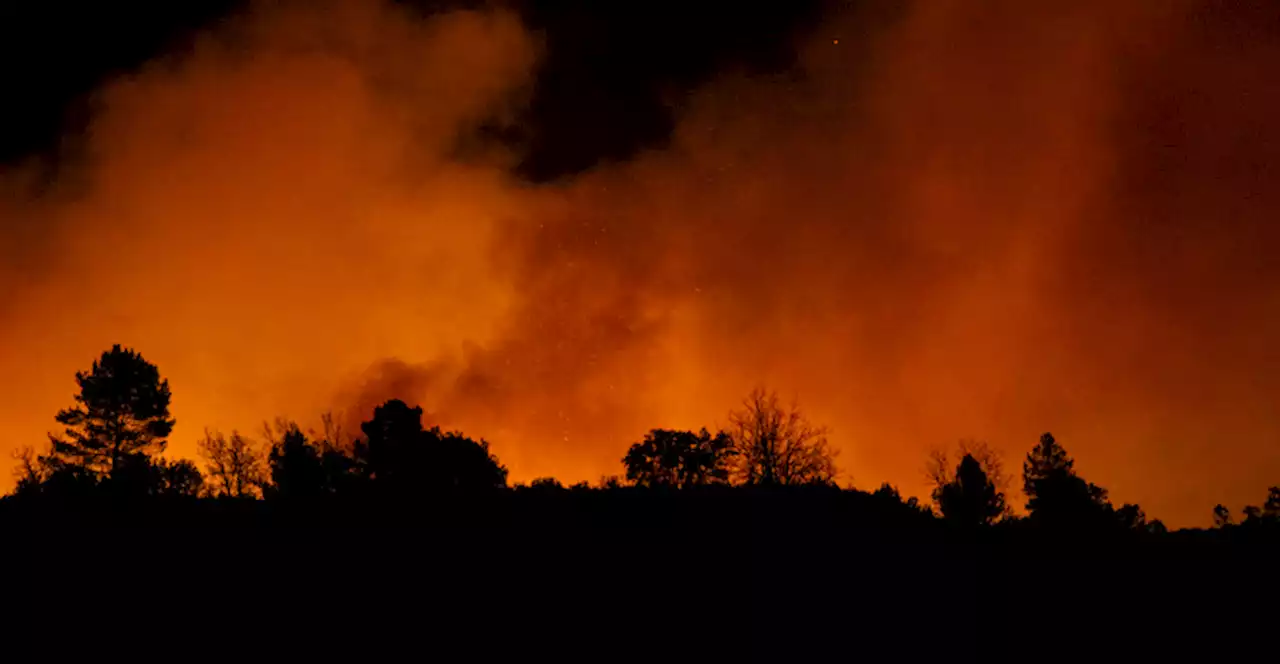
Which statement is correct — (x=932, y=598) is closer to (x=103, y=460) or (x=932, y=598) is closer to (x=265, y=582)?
(x=265, y=582)

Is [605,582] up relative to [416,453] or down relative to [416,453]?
down

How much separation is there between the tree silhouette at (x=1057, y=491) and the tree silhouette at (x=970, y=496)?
3.07m

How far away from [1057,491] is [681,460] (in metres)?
29.9

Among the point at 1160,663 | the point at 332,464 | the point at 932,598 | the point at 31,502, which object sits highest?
the point at 332,464

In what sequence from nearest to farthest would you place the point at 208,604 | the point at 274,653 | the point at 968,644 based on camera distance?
the point at 274,653
the point at 208,604
the point at 968,644

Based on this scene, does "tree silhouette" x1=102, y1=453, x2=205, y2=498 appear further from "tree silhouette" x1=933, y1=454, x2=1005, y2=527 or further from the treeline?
"tree silhouette" x1=933, y1=454, x2=1005, y2=527

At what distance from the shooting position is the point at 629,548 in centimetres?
2417

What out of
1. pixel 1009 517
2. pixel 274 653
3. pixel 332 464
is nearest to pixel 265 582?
pixel 274 653

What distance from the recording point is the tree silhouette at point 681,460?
6278 centimetres

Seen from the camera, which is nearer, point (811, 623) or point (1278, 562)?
point (811, 623)

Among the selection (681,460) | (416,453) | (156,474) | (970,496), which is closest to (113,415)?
(156,474)

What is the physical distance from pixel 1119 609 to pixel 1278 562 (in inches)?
395

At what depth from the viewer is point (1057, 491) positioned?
187 feet

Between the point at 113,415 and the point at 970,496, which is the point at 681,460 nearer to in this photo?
the point at 970,496
